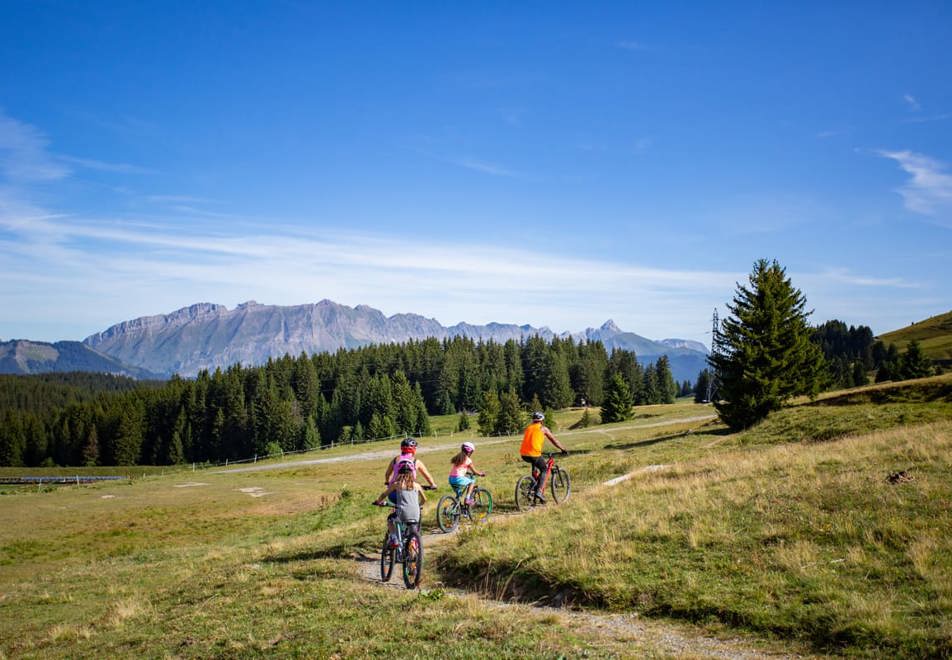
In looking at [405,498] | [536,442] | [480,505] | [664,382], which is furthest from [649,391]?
[405,498]

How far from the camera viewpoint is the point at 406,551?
12508 mm

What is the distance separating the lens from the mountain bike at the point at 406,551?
40.8 feet

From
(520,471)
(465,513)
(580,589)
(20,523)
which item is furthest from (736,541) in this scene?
(20,523)

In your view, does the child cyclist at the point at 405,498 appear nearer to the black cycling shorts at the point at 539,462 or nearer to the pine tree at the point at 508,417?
the black cycling shorts at the point at 539,462

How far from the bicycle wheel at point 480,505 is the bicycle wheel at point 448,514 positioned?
1.52 feet

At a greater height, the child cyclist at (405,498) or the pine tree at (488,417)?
Answer: the child cyclist at (405,498)

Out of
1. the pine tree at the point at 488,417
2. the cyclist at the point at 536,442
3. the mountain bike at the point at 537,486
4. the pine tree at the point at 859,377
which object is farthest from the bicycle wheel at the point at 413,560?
the pine tree at the point at 859,377

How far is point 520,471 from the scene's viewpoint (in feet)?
114

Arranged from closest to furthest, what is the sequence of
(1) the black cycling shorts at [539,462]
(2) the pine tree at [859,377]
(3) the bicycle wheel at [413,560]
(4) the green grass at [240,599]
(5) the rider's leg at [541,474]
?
1. (4) the green grass at [240,599]
2. (3) the bicycle wheel at [413,560]
3. (1) the black cycling shorts at [539,462]
4. (5) the rider's leg at [541,474]
5. (2) the pine tree at [859,377]

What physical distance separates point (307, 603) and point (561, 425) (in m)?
96.5

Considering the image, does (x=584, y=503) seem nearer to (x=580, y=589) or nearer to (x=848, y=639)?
(x=580, y=589)

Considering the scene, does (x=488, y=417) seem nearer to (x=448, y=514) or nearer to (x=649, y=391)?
(x=649, y=391)

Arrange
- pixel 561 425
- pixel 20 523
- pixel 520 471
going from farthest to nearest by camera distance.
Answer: pixel 561 425
pixel 20 523
pixel 520 471

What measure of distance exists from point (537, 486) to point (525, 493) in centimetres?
52
